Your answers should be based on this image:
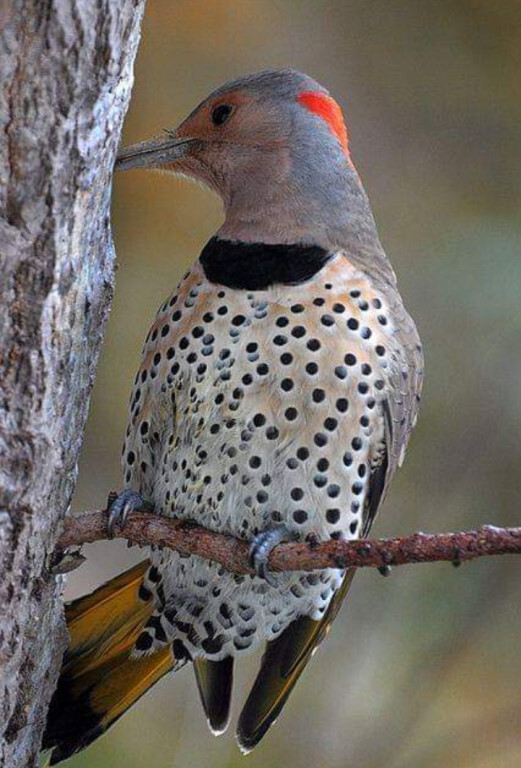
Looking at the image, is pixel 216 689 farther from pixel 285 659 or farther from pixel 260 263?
pixel 260 263

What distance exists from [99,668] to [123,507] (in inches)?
15.7

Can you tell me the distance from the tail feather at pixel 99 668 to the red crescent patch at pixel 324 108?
1.03 metres

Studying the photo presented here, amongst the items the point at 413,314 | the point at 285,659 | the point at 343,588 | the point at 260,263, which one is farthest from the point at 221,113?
the point at 413,314

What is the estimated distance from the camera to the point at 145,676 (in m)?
2.26

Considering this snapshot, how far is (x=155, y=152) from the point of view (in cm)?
243

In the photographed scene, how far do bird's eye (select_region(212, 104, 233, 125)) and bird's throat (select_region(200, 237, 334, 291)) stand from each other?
33cm

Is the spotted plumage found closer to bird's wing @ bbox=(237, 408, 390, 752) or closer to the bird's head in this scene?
bird's wing @ bbox=(237, 408, 390, 752)

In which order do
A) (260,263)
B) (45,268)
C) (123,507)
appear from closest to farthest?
1. (45,268)
2. (123,507)
3. (260,263)

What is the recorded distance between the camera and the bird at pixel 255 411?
2082mm

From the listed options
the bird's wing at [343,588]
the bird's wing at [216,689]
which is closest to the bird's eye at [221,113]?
the bird's wing at [343,588]

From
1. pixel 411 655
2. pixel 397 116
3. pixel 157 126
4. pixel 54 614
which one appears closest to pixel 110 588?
pixel 54 614

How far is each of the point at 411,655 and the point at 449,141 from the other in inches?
67.2

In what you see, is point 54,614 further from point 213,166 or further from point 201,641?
point 213,166

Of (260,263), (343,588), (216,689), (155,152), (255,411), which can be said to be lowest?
(216,689)
